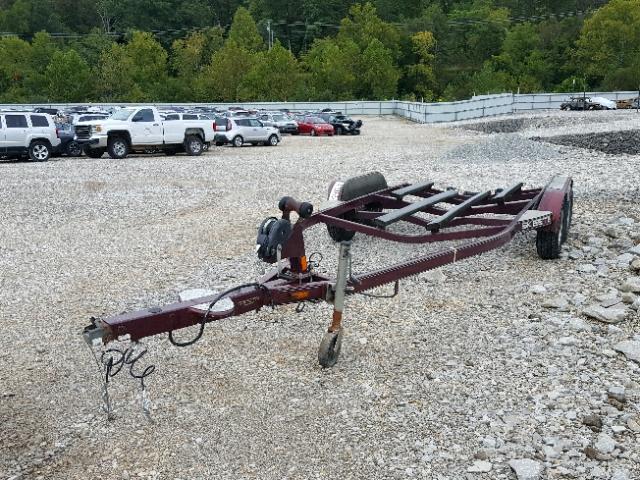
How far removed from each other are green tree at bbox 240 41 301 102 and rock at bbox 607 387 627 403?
70253 millimetres

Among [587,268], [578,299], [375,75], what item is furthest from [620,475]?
[375,75]

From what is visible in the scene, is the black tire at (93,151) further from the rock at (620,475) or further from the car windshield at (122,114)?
the rock at (620,475)

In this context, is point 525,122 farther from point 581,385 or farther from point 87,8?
point 87,8

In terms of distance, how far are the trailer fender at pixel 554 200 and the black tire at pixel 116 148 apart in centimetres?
1761

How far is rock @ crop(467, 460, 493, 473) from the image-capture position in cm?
390

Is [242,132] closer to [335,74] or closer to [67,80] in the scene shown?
[67,80]

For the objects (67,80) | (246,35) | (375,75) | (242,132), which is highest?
(246,35)

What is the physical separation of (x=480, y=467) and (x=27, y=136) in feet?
69.2

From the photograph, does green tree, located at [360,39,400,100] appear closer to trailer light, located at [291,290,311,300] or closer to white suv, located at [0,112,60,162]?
white suv, located at [0,112,60,162]

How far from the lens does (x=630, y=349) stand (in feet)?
17.2

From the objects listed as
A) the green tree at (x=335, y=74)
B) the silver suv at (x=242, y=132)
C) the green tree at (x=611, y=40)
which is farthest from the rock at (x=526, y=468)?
Result: the green tree at (x=611, y=40)

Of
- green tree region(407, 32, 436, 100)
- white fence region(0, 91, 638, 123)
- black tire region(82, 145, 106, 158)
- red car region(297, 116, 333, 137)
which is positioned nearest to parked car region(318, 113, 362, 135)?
red car region(297, 116, 333, 137)

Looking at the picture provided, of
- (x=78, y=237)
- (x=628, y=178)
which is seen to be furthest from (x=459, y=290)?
(x=628, y=178)

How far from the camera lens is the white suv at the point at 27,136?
69.5 ft
